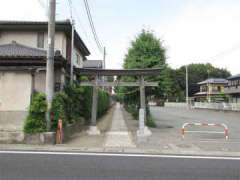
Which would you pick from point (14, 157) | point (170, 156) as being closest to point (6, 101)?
point (14, 157)

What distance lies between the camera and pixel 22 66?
41.1 ft

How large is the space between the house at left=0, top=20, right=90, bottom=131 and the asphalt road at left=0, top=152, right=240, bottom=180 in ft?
14.4

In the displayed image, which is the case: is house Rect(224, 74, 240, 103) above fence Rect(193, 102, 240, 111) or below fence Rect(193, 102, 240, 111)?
above

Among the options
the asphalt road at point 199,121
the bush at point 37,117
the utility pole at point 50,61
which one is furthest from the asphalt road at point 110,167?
the asphalt road at point 199,121

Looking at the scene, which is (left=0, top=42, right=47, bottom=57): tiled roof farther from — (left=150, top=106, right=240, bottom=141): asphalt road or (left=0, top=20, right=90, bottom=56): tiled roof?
(left=150, top=106, right=240, bottom=141): asphalt road

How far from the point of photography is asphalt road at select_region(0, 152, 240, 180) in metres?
5.73

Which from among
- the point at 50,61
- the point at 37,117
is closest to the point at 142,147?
the point at 37,117

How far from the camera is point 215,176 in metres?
5.88

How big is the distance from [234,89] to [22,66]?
4467 centimetres

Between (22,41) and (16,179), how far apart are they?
13.6 meters

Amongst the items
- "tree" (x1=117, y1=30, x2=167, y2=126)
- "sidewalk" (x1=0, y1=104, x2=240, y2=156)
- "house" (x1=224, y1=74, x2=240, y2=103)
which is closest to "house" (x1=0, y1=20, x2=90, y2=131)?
"sidewalk" (x1=0, y1=104, x2=240, y2=156)

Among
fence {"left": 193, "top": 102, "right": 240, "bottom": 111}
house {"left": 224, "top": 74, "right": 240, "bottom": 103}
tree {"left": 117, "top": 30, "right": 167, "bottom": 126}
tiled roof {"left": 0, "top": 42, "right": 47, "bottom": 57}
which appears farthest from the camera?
house {"left": 224, "top": 74, "right": 240, "bottom": 103}

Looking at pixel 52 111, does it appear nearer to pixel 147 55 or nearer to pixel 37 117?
pixel 37 117

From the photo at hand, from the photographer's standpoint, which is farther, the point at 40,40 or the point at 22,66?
the point at 40,40
